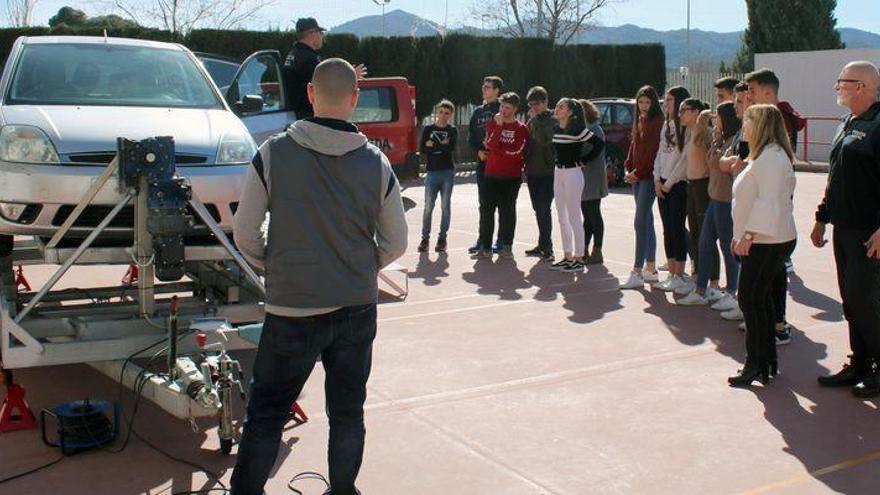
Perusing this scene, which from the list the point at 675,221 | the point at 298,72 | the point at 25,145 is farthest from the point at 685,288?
the point at 25,145

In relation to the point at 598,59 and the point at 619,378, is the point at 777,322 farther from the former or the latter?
the point at 598,59

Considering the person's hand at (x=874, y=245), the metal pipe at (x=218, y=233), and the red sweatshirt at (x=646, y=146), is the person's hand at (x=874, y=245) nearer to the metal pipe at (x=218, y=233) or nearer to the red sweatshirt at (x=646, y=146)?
the metal pipe at (x=218, y=233)

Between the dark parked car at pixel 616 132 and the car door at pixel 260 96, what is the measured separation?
36.5 ft

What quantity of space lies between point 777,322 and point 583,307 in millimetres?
1867

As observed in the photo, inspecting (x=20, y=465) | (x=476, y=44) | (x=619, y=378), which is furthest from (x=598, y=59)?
(x=20, y=465)

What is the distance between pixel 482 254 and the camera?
11.8m

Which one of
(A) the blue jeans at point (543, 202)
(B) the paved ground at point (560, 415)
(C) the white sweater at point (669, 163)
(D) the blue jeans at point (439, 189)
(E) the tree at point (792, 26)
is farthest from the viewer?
(E) the tree at point (792, 26)

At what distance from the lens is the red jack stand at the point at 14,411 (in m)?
5.71

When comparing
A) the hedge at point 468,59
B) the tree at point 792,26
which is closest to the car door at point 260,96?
the hedge at point 468,59

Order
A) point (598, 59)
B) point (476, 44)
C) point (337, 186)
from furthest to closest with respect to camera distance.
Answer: point (598, 59)
point (476, 44)
point (337, 186)

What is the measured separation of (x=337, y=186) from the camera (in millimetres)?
4117

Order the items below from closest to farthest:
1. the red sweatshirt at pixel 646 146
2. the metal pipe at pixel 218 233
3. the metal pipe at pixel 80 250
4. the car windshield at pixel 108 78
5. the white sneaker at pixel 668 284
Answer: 1. the metal pipe at pixel 80 250
2. the metal pipe at pixel 218 233
3. the car windshield at pixel 108 78
4. the white sneaker at pixel 668 284
5. the red sweatshirt at pixel 646 146

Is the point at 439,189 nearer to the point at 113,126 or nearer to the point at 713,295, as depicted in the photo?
the point at 713,295

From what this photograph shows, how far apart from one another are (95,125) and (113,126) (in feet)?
0.38
